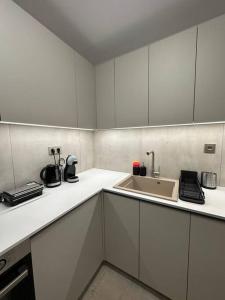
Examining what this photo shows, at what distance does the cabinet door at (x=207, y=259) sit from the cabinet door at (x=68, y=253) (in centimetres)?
74

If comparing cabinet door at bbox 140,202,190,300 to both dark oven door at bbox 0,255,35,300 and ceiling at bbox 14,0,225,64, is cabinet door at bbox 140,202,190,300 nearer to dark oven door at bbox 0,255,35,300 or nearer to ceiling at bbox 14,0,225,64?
dark oven door at bbox 0,255,35,300

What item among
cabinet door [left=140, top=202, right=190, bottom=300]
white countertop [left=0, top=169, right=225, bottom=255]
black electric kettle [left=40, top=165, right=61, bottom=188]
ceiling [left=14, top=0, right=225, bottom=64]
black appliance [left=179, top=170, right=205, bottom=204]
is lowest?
cabinet door [left=140, top=202, right=190, bottom=300]

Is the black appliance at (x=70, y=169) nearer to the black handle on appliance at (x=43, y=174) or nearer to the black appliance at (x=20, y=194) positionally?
the black handle on appliance at (x=43, y=174)

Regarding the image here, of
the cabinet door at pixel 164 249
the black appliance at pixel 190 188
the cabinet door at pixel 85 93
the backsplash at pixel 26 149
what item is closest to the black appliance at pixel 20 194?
the backsplash at pixel 26 149

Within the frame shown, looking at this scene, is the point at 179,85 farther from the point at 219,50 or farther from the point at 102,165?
the point at 102,165

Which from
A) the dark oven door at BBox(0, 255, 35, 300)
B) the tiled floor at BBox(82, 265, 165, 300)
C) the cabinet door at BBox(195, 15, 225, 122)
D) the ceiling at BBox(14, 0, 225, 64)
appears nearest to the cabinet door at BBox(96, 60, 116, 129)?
the ceiling at BBox(14, 0, 225, 64)

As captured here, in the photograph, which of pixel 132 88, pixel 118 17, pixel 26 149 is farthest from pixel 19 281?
pixel 118 17

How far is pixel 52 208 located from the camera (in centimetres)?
88

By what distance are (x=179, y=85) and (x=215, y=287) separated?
1.44 meters

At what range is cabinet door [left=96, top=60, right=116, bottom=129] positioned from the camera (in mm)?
1422

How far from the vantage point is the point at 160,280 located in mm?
1027

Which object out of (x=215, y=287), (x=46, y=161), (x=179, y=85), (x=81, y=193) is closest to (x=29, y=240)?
(x=81, y=193)

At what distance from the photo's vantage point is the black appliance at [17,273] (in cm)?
56

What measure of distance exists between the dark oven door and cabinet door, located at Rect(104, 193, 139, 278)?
2.18 feet
